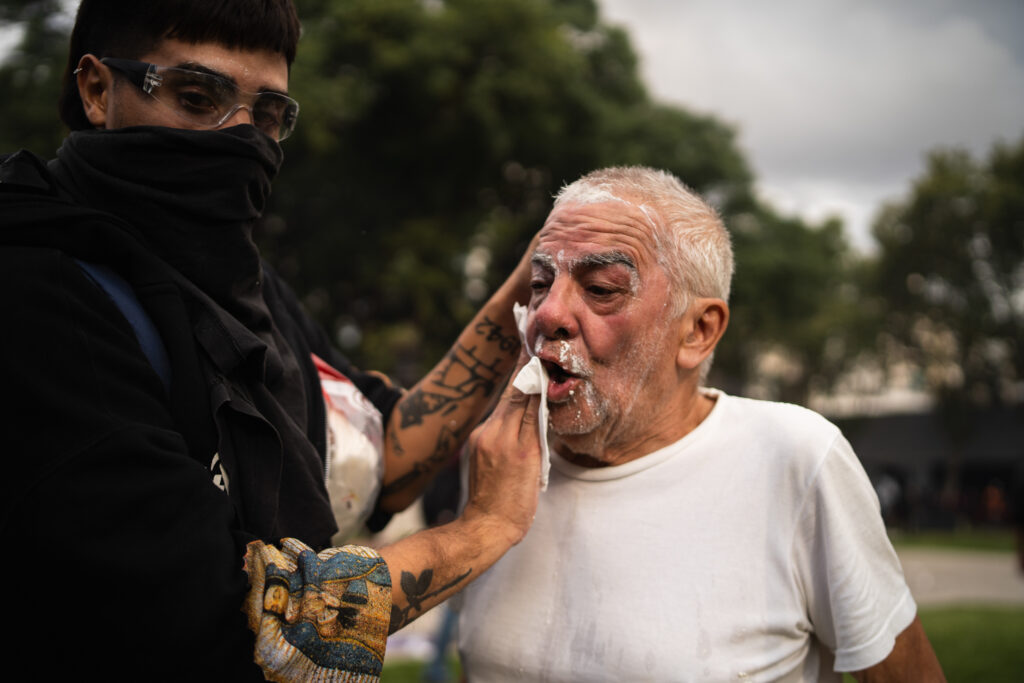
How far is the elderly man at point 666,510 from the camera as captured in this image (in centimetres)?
210

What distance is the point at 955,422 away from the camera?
34.0m

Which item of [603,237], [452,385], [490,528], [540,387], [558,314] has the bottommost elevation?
[490,528]

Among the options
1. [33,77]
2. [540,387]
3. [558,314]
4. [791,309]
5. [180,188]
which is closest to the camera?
[180,188]

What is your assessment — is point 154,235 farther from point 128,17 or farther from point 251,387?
point 128,17

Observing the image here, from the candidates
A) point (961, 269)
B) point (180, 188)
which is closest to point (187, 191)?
point (180, 188)

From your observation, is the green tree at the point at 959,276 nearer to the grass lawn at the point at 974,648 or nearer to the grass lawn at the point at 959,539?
the grass lawn at the point at 959,539

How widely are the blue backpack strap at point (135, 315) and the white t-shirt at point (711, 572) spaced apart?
1123mm

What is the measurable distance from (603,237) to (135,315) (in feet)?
3.85

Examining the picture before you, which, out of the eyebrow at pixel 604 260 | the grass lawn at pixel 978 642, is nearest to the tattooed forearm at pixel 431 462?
the eyebrow at pixel 604 260

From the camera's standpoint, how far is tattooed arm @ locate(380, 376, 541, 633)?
1752mm

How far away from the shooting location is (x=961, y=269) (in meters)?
30.5

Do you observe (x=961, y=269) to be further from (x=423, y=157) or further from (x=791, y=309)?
(x=423, y=157)

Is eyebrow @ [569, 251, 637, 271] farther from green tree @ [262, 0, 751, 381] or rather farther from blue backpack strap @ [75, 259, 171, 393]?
green tree @ [262, 0, 751, 381]

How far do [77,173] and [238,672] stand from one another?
3.61 feet
